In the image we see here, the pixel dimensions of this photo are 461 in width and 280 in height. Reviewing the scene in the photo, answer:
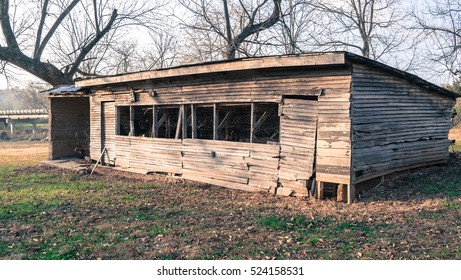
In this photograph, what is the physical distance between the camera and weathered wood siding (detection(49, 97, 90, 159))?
645 inches

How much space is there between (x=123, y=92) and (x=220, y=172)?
5194mm

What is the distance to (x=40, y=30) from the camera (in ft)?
71.6

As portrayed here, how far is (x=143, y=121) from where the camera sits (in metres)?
14.6

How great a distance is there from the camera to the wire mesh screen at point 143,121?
551 inches

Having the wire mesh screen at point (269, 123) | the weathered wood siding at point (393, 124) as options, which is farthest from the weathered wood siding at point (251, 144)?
the wire mesh screen at point (269, 123)

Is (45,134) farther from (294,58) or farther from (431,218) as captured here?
(431,218)

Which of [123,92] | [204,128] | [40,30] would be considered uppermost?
[40,30]

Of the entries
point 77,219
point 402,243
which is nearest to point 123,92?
point 77,219

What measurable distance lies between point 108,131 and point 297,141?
321 inches

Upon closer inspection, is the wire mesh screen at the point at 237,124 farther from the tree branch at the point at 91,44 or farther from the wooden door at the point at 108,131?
the tree branch at the point at 91,44

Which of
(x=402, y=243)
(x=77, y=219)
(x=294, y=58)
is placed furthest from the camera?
(x=294, y=58)

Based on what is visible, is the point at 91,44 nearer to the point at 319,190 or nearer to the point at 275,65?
the point at 275,65

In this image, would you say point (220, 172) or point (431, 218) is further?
point (220, 172)

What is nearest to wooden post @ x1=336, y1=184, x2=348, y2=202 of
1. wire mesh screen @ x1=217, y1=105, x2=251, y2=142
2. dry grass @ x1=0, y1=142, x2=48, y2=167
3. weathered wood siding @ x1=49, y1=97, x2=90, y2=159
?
wire mesh screen @ x1=217, y1=105, x2=251, y2=142
